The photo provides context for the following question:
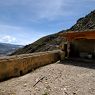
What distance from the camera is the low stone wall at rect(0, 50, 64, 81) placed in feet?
32.5

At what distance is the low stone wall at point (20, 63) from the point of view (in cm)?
990

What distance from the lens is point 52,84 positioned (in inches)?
364

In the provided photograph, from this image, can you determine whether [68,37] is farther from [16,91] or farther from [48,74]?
[16,91]

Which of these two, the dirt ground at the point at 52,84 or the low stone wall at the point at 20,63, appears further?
the low stone wall at the point at 20,63

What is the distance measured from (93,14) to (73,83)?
176 feet

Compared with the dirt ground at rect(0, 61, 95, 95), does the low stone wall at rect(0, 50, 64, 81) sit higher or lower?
higher

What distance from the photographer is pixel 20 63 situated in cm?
1112

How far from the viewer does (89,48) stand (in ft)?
55.2

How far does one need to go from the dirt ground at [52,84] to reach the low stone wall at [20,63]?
400 mm

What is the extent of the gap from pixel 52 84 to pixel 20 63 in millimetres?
2625

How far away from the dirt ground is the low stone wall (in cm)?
40

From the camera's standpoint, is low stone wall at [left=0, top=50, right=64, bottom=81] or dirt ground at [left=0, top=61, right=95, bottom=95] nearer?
dirt ground at [left=0, top=61, right=95, bottom=95]

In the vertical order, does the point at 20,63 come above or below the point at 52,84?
above

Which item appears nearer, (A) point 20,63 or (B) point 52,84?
(B) point 52,84
